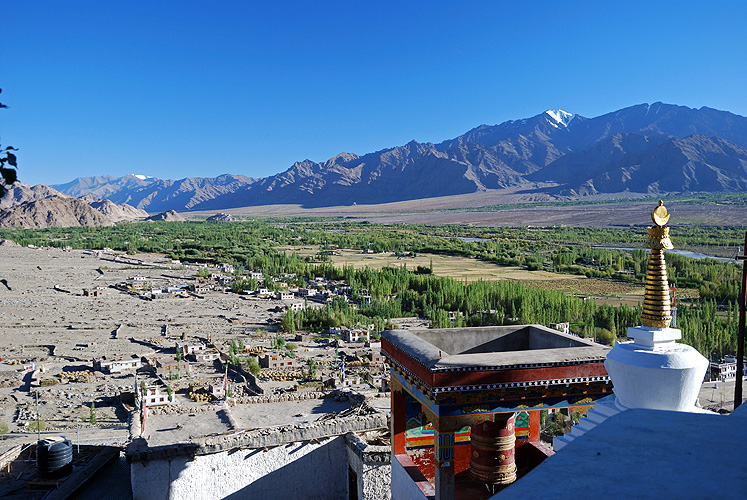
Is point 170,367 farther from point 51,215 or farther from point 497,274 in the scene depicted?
point 51,215

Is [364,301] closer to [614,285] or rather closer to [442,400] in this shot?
[614,285]

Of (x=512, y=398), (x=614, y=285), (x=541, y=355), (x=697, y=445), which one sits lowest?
(x=614, y=285)

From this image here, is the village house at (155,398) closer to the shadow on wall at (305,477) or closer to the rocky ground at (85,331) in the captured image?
the rocky ground at (85,331)

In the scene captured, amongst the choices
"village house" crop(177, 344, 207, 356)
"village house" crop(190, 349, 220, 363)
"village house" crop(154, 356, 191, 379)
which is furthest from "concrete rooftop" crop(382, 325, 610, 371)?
"village house" crop(177, 344, 207, 356)

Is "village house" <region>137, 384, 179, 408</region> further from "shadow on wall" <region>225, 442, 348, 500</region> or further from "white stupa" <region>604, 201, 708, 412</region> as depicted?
"white stupa" <region>604, 201, 708, 412</region>

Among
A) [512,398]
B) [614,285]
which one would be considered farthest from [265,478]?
[614,285]

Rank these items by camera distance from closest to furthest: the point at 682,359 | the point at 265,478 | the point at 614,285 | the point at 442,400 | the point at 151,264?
the point at 682,359 < the point at 442,400 < the point at 265,478 < the point at 614,285 < the point at 151,264
